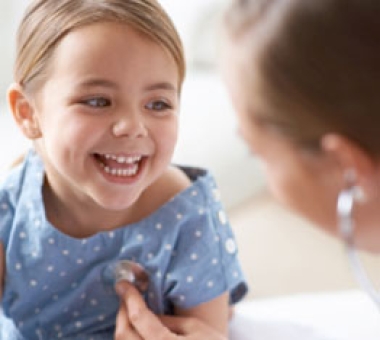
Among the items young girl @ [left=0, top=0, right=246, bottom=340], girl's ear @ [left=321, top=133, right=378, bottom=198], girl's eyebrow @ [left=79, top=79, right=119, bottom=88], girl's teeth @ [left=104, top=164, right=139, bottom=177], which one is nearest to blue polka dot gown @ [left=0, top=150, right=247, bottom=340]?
young girl @ [left=0, top=0, right=246, bottom=340]

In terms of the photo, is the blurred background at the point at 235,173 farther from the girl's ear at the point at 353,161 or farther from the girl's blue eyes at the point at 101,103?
the girl's ear at the point at 353,161

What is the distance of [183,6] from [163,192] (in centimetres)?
136

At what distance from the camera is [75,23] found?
3.76ft

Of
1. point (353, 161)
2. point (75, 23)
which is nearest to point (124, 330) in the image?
point (75, 23)

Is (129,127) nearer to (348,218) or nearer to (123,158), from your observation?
(123,158)

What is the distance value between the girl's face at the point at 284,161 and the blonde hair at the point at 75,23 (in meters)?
0.28

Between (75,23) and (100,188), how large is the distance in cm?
23

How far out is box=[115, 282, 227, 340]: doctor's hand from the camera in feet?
4.02

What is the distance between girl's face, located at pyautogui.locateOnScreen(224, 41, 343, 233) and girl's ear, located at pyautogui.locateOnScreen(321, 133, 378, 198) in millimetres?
18

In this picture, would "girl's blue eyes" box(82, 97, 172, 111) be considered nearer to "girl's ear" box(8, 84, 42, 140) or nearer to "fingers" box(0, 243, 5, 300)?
"girl's ear" box(8, 84, 42, 140)

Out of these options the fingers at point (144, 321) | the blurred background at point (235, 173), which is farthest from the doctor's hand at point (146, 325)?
the blurred background at point (235, 173)

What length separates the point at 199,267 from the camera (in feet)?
4.09

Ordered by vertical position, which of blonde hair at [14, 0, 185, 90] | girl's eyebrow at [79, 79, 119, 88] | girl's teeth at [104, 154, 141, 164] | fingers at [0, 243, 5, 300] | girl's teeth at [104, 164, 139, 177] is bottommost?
fingers at [0, 243, 5, 300]

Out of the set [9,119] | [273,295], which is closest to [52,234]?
[273,295]
